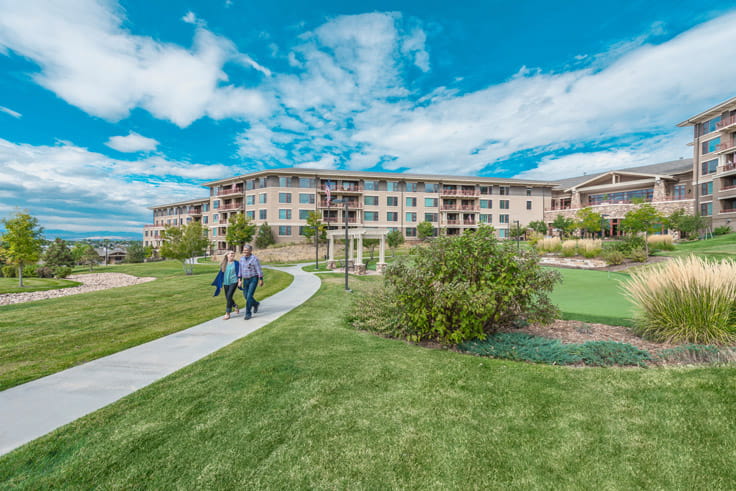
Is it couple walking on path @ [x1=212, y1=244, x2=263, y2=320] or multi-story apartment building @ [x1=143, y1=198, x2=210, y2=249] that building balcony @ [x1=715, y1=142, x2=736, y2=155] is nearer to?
couple walking on path @ [x1=212, y1=244, x2=263, y2=320]

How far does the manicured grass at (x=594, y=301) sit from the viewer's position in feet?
23.7

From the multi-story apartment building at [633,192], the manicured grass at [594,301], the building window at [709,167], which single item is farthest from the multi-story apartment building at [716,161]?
the manicured grass at [594,301]

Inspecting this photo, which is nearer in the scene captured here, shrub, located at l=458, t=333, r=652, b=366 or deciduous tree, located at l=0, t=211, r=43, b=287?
shrub, located at l=458, t=333, r=652, b=366

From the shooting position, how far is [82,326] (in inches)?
282

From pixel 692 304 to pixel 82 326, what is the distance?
1218 cm

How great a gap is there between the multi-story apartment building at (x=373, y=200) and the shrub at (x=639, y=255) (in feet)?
83.9

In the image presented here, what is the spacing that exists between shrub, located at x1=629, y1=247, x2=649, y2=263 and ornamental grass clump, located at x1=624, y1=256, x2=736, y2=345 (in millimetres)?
17245

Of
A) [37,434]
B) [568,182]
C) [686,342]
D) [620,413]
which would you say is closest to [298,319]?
[37,434]

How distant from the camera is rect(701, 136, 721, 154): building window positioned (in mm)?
32463

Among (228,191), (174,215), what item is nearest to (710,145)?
(228,191)

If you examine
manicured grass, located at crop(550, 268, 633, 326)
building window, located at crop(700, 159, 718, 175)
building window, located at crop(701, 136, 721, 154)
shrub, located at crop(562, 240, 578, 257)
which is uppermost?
building window, located at crop(701, 136, 721, 154)

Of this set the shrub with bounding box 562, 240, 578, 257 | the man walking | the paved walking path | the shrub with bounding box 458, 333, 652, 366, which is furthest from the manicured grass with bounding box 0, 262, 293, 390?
the shrub with bounding box 562, 240, 578, 257

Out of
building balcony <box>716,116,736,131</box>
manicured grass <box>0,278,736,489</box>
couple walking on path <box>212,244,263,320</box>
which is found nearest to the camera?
manicured grass <box>0,278,736,489</box>

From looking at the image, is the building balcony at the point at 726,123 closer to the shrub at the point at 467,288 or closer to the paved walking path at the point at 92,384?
the shrub at the point at 467,288
